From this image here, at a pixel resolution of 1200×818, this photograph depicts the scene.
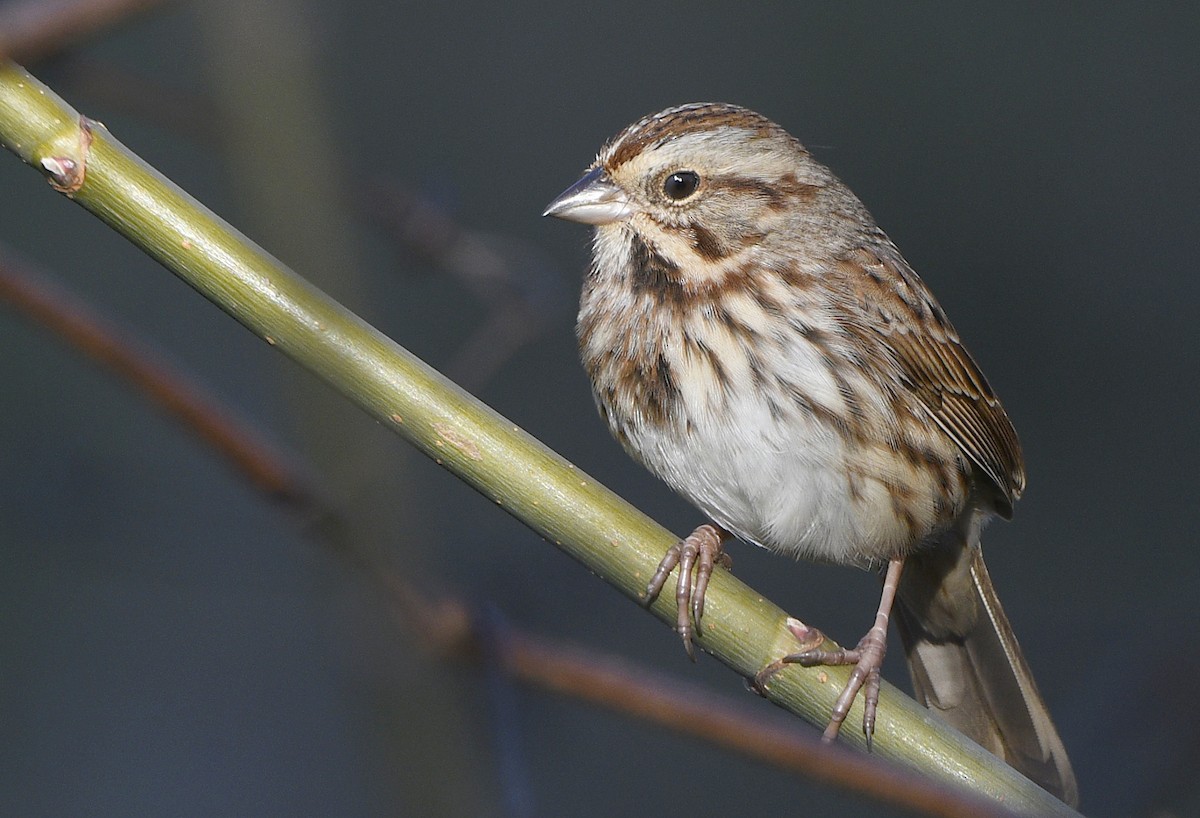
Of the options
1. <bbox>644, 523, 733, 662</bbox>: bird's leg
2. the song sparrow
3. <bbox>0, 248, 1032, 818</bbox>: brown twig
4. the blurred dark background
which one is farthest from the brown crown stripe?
the blurred dark background

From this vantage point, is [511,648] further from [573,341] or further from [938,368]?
[573,341]

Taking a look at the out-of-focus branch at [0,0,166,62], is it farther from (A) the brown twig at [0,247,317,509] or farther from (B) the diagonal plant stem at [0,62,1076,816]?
(A) the brown twig at [0,247,317,509]

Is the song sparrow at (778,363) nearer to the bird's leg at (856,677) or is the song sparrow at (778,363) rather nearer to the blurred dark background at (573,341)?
the bird's leg at (856,677)

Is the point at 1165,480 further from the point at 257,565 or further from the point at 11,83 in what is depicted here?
the point at 11,83

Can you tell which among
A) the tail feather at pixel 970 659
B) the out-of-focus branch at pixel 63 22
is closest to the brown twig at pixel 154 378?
the out-of-focus branch at pixel 63 22

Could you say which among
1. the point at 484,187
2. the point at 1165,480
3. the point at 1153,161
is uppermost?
the point at 1153,161

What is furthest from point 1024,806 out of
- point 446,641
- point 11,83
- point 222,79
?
point 11,83

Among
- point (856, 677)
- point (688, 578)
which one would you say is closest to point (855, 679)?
point (856, 677)
